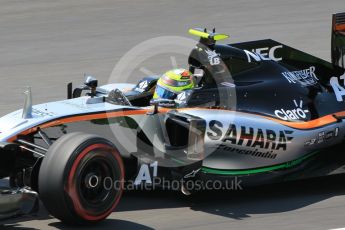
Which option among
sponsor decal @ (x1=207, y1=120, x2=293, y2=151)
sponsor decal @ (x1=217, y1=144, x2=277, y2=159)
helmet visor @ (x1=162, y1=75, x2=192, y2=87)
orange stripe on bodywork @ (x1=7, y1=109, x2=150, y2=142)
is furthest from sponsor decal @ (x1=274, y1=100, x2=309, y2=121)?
orange stripe on bodywork @ (x1=7, y1=109, x2=150, y2=142)

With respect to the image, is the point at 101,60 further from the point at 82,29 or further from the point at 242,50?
the point at 242,50

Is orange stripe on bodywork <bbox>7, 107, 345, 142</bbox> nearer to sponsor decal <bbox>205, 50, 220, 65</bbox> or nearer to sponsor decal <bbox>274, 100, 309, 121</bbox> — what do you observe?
sponsor decal <bbox>274, 100, 309, 121</bbox>

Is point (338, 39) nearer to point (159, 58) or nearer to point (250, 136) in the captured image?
point (250, 136)

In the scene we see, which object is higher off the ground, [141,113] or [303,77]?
[303,77]

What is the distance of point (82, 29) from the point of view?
16234 mm

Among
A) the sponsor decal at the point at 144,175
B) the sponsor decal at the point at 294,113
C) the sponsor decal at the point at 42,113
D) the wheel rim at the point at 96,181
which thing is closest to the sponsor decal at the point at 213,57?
the sponsor decal at the point at 294,113

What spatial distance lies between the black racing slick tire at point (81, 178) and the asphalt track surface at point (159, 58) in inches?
13.5

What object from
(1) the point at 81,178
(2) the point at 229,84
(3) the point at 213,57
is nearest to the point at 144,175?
(1) the point at 81,178

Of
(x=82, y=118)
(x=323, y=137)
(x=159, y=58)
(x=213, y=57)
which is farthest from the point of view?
(x=159, y=58)

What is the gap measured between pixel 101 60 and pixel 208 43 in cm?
562

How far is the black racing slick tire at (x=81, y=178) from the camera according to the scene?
7.02m

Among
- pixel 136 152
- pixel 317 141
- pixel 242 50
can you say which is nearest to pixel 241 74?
pixel 242 50

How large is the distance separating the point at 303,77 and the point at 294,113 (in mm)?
671

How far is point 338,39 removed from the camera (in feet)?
32.0
